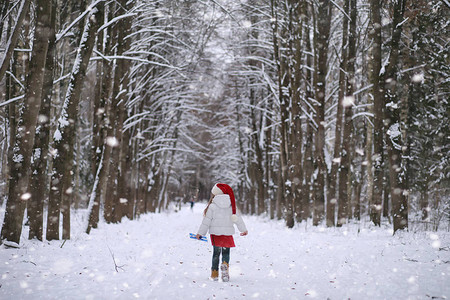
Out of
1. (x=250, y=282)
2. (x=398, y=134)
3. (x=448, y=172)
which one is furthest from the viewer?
(x=448, y=172)

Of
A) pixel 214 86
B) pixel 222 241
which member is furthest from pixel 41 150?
pixel 214 86

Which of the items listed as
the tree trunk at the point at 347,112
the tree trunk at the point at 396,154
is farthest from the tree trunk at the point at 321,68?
the tree trunk at the point at 396,154

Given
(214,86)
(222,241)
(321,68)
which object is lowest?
(222,241)

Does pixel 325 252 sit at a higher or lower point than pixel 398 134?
lower

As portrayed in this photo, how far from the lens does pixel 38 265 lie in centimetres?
543

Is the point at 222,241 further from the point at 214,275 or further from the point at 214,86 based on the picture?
the point at 214,86

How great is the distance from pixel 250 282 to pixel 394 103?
23.7 ft

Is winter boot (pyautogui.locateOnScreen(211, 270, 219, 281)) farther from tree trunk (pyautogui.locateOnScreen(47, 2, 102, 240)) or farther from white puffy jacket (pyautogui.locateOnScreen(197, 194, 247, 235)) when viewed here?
tree trunk (pyautogui.locateOnScreen(47, 2, 102, 240))

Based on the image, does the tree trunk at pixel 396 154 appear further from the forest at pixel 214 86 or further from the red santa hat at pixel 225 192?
the red santa hat at pixel 225 192

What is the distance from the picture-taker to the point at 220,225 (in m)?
5.44

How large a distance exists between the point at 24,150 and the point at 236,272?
178 inches

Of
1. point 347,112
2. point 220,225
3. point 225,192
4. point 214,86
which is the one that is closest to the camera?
point 220,225

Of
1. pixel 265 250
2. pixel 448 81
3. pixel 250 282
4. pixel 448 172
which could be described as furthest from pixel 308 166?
pixel 250 282

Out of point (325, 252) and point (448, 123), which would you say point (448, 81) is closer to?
point (448, 123)
